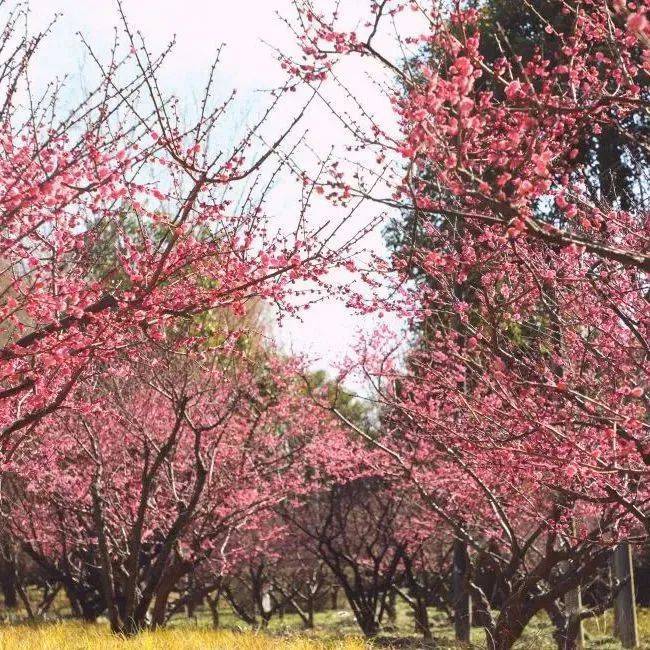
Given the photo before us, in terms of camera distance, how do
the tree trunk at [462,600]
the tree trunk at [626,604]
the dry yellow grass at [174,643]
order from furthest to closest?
the tree trunk at [626,604], the tree trunk at [462,600], the dry yellow grass at [174,643]

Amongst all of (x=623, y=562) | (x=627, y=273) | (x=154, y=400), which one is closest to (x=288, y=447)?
(x=154, y=400)

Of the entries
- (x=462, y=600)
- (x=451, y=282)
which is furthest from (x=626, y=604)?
(x=451, y=282)

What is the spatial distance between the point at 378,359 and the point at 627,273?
21.8 ft

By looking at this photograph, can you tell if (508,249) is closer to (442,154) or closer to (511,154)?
(511,154)

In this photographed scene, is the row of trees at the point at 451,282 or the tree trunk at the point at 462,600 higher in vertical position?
the row of trees at the point at 451,282

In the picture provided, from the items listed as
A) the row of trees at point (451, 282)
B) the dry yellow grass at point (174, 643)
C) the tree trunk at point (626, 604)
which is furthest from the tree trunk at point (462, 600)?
the dry yellow grass at point (174, 643)

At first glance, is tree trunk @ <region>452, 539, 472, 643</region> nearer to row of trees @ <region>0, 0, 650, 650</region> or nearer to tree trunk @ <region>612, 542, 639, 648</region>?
row of trees @ <region>0, 0, 650, 650</region>

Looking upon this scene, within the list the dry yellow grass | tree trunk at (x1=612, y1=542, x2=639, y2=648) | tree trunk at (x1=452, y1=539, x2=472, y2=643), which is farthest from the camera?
tree trunk at (x1=612, y1=542, x2=639, y2=648)

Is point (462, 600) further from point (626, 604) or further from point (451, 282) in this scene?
point (451, 282)

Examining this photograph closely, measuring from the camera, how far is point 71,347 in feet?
15.6

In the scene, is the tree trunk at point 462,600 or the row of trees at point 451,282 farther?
the tree trunk at point 462,600

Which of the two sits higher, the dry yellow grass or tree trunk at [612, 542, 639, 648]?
the dry yellow grass

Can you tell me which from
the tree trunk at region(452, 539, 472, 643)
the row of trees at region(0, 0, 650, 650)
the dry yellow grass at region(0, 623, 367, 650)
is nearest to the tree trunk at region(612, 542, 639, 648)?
the row of trees at region(0, 0, 650, 650)

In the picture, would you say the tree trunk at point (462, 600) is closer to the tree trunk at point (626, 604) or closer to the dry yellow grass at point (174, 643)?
the tree trunk at point (626, 604)
